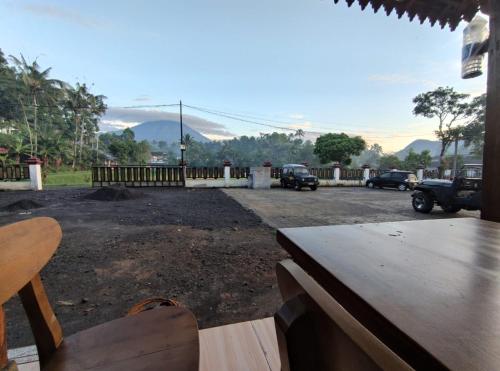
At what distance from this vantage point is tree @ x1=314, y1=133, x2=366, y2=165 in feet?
67.3

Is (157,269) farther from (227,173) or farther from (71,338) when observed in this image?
(227,173)

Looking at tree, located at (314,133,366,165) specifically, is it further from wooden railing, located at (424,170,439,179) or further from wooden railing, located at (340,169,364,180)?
wooden railing, located at (424,170,439,179)

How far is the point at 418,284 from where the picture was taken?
67 cm

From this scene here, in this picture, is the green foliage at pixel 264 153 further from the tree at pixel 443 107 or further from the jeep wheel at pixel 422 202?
the jeep wheel at pixel 422 202

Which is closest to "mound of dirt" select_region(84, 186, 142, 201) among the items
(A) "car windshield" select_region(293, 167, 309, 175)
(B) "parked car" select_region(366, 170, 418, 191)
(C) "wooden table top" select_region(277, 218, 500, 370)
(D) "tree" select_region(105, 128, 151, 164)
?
(A) "car windshield" select_region(293, 167, 309, 175)

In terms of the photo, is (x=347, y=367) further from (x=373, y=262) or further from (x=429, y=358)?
(x=373, y=262)

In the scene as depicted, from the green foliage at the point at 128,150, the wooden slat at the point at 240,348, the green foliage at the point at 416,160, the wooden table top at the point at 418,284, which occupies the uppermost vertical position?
the green foliage at the point at 128,150

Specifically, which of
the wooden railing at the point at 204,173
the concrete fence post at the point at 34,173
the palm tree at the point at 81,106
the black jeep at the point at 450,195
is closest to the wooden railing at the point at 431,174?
the black jeep at the point at 450,195

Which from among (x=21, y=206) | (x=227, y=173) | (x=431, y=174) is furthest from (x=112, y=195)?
(x=431, y=174)

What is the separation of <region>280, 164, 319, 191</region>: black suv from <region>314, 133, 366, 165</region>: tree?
8.32 metres

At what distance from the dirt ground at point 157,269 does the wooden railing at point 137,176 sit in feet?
20.4

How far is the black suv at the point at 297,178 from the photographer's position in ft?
42.4

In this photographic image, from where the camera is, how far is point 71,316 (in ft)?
6.93

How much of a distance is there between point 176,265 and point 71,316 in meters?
1.21
